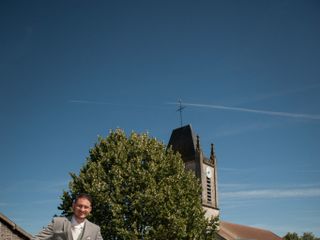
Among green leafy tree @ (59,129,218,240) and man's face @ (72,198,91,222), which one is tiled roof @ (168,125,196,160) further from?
man's face @ (72,198,91,222)

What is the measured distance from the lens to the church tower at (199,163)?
5166 cm

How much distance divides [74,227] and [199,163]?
48.0 m

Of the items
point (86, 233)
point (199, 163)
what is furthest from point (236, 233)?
point (86, 233)

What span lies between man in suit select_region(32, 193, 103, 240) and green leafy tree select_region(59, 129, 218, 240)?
792 inches

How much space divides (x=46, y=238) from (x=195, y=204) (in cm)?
2484

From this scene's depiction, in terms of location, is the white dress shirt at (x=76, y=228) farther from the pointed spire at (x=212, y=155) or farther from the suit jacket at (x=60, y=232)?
the pointed spire at (x=212, y=155)

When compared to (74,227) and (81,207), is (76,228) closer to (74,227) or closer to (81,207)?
(74,227)

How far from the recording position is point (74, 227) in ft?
A: 16.0

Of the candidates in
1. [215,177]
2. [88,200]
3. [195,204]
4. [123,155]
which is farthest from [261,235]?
[88,200]

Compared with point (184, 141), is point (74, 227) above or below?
below

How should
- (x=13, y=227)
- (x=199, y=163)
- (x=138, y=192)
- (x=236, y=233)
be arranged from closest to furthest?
1. (x=13, y=227)
2. (x=138, y=192)
3. (x=199, y=163)
4. (x=236, y=233)

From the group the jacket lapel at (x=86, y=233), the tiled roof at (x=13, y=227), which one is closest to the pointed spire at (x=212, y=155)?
the tiled roof at (x=13, y=227)

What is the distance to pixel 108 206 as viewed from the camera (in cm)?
2548

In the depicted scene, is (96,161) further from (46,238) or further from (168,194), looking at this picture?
(46,238)
